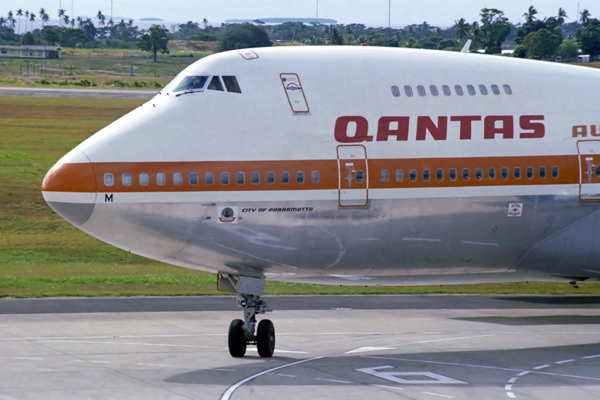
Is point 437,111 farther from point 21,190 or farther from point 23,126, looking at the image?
point 23,126

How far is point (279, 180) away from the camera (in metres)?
23.7

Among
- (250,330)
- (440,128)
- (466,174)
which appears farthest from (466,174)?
(250,330)

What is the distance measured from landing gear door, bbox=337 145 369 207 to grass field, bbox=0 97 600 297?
1450 centimetres

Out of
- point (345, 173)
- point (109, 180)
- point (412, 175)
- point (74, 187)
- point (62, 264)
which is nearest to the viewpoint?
point (74, 187)

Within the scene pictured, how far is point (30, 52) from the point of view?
195 meters

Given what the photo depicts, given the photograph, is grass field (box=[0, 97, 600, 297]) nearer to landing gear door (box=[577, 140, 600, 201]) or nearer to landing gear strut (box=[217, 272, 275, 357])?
landing gear strut (box=[217, 272, 275, 357])

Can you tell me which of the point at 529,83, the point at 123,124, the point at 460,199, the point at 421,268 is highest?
the point at 529,83

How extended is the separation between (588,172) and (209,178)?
11.8 meters

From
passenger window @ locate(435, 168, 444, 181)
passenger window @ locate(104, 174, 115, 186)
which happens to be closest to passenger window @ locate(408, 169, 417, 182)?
passenger window @ locate(435, 168, 444, 181)

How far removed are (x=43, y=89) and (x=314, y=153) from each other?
328 feet

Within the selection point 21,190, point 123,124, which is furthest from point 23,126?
point 123,124

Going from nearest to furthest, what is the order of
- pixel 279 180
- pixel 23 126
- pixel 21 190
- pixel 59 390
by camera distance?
pixel 59 390 < pixel 279 180 < pixel 21 190 < pixel 23 126

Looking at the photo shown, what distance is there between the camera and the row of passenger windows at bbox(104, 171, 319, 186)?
75.1 feet

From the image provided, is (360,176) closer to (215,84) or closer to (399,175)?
(399,175)
